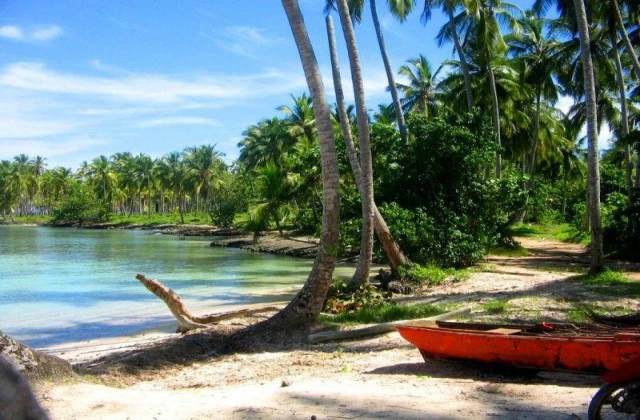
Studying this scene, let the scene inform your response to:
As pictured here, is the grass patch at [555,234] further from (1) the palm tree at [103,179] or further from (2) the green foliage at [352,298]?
(1) the palm tree at [103,179]

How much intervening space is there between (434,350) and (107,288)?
18.3 meters

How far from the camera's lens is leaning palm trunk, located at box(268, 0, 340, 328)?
10906 mm

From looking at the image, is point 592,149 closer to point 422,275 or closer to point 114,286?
point 422,275

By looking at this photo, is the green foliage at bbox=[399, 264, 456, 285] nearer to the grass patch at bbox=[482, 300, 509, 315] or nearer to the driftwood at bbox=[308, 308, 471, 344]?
the grass patch at bbox=[482, 300, 509, 315]

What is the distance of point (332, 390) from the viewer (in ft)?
21.6

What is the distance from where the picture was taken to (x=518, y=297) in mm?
13258

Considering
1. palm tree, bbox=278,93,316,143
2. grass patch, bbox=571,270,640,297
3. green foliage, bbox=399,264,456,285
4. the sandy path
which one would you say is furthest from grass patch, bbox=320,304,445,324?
palm tree, bbox=278,93,316,143

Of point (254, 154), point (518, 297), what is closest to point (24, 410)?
point (518, 297)

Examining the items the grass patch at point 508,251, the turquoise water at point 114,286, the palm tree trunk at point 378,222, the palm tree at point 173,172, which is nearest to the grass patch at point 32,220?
the palm tree at point 173,172

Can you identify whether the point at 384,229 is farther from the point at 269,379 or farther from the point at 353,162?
the point at 269,379

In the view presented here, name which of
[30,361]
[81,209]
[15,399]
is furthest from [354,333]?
[81,209]

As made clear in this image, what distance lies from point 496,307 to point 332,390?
6.04m

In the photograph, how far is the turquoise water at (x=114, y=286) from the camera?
1567 cm

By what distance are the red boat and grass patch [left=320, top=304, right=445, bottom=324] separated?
13.2 feet
